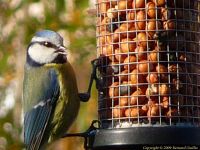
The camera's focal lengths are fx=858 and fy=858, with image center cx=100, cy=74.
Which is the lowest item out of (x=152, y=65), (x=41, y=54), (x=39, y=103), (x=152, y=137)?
(x=152, y=137)

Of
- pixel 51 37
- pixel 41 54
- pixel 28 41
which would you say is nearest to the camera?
pixel 51 37

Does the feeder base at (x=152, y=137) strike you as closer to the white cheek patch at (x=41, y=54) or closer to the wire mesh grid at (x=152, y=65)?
the wire mesh grid at (x=152, y=65)

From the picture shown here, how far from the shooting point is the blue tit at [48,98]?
6148 mm

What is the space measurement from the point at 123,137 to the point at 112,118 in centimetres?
24

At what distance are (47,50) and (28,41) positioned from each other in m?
1.75

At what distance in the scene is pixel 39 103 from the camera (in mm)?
6152

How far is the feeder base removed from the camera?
5594 millimetres

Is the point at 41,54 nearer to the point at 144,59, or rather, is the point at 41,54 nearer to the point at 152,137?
the point at 144,59

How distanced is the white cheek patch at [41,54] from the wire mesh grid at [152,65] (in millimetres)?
471

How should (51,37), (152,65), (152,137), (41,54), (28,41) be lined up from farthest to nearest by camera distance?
(28,41), (41,54), (51,37), (152,65), (152,137)

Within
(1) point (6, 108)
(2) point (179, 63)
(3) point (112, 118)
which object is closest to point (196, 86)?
(2) point (179, 63)

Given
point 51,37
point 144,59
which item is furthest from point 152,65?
point 51,37

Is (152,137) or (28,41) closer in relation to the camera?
(152,137)

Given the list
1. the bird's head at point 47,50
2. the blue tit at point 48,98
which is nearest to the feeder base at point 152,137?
the blue tit at point 48,98
